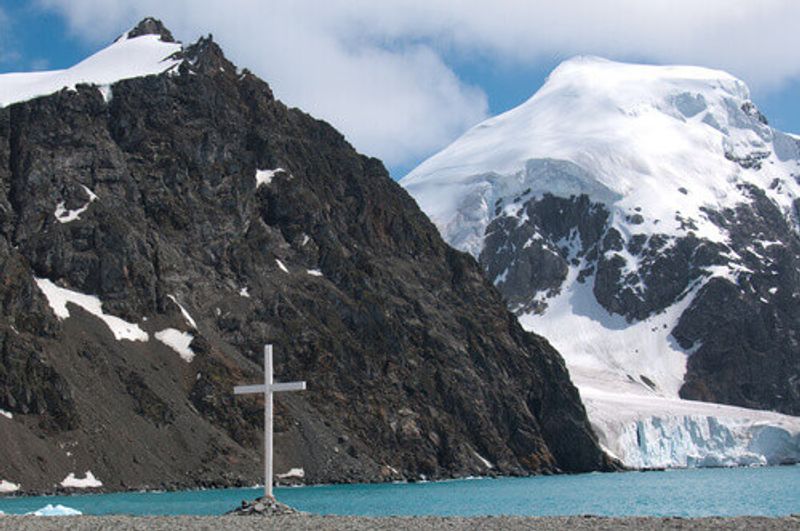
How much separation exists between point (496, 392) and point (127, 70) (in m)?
60.6

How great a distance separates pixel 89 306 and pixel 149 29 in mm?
76180

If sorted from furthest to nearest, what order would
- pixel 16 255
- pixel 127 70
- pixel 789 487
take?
pixel 127 70, pixel 16 255, pixel 789 487

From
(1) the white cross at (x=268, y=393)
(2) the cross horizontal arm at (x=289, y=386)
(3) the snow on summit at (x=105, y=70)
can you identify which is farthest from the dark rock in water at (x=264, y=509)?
(3) the snow on summit at (x=105, y=70)

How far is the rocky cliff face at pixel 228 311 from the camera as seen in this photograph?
351 feet

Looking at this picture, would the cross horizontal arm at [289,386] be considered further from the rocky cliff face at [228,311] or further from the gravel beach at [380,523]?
the rocky cliff face at [228,311]

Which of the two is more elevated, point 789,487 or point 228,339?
point 228,339

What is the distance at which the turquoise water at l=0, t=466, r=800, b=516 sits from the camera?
6288 centimetres

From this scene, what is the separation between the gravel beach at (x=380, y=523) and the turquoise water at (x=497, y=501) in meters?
20.1

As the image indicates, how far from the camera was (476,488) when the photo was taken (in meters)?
99.9

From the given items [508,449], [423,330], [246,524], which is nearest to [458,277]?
[423,330]

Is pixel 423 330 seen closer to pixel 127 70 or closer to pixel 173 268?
pixel 173 268

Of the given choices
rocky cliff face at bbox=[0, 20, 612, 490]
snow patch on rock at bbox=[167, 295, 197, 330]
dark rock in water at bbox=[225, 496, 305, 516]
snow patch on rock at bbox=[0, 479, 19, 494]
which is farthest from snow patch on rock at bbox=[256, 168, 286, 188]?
dark rock in water at bbox=[225, 496, 305, 516]

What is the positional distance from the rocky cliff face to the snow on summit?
3844mm

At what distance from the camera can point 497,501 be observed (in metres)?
75.3
